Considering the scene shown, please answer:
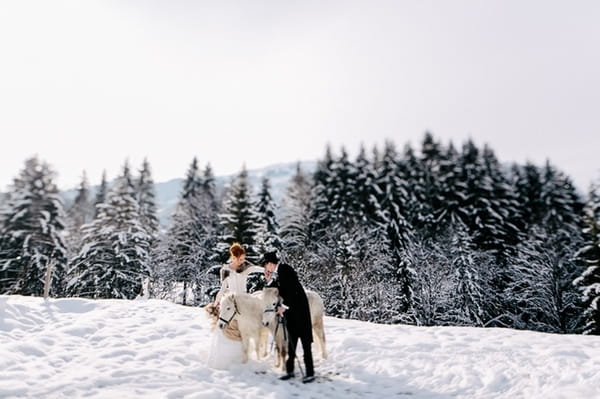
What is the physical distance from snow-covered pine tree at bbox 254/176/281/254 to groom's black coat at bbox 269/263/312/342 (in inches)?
773

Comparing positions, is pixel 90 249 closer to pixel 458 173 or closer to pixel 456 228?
pixel 456 228

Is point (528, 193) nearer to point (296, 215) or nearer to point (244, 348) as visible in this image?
point (296, 215)

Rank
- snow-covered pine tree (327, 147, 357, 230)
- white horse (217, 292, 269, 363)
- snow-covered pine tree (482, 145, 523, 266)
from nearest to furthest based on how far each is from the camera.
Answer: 1. white horse (217, 292, 269, 363)
2. snow-covered pine tree (482, 145, 523, 266)
3. snow-covered pine tree (327, 147, 357, 230)

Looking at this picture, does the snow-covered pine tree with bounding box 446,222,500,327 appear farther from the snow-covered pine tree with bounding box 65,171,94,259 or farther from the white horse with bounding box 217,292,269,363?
the snow-covered pine tree with bounding box 65,171,94,259

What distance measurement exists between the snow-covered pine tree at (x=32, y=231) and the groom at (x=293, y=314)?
21.4m

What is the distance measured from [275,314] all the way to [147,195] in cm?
4290

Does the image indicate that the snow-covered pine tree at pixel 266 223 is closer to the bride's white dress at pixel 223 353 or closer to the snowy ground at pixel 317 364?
the snowy ground at pixel 317 364

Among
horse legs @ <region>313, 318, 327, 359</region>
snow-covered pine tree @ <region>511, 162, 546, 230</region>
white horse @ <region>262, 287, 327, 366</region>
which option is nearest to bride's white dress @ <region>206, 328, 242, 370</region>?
white horse @ <region>262, 287, 327, 366</region>

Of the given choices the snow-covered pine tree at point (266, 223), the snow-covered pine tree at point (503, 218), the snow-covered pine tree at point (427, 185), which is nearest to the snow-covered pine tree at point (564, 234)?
the snow-covered pine tree at point (503, 218)

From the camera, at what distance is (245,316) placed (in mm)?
7215

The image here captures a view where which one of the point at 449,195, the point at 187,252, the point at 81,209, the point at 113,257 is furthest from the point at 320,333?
the point at 81,209

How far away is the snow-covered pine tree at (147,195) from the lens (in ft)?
138

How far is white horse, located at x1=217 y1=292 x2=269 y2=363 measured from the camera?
713 centimetres

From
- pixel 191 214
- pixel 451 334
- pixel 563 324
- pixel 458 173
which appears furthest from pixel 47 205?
pixel 563 324
